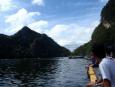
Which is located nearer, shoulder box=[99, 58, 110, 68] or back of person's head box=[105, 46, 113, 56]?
shoulder box=[99, 58, 110, 68]

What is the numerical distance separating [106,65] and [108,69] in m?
0.10

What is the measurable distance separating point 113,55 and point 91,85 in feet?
6.45

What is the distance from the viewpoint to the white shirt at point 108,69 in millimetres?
7414

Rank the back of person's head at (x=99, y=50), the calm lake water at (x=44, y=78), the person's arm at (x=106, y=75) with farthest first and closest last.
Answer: the calm lake water at (x=44, y=78)
the back of person's head at (x=99, y=50)
the person's arm at (x=106, y=75)

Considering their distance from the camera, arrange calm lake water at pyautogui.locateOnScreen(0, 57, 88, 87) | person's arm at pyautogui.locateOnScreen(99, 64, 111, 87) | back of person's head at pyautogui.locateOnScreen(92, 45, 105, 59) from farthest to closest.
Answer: calm lake water at pyautogui.locateOnScreen(0, 57, 88, 87)
back of person's head at pyautogui.locateOnScreen(92, 45, 105, 59)
person's arm at pyautogui.locateOnScreen(99, 64, 111, 87)

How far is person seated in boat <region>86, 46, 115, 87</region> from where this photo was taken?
24.3 ft

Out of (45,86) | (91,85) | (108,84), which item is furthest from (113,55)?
(45,86)

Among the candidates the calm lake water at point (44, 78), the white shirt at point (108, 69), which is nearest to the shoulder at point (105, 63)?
the white shirt at point (108, 69)

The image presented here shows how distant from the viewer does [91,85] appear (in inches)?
376

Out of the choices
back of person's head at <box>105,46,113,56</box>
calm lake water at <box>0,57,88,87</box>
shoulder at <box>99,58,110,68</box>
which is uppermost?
back of person's head at <box>105,46,113,56</box>

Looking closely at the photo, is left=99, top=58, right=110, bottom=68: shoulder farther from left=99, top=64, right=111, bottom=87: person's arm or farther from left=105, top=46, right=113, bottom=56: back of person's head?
left=105, top=46, right=113, bottom=56: back of person's head

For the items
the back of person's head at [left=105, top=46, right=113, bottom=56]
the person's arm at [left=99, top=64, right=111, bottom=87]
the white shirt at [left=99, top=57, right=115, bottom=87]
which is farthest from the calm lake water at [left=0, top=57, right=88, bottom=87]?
the person's arm at [left=99, top=64, right=111, bottom=87]

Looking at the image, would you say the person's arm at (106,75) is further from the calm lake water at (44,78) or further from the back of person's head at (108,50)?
the calm lake water at (44,78)

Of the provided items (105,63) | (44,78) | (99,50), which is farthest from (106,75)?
(44,78)
